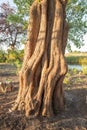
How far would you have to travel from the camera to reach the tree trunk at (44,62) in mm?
6539

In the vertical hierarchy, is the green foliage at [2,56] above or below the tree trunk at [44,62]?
below

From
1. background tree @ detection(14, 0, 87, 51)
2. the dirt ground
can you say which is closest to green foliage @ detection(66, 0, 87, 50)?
background tree @ detection(14, 0, 87, 51)

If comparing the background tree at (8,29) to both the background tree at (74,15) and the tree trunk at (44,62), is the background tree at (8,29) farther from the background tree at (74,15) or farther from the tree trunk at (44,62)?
the tree trunk at (44,62)

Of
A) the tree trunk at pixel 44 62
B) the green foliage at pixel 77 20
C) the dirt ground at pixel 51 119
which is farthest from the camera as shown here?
the green foliage at pixel 77 20

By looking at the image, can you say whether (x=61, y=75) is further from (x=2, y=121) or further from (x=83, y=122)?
(x=2, y=121)

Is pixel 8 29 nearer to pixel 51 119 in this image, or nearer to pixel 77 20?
pixel 77 20

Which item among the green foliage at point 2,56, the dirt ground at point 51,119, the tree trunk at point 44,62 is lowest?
the green foliage at point 2,56

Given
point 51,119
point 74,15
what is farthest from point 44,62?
point 74,15

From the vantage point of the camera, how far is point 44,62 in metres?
6.73

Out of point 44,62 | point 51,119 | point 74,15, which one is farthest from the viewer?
point 74,15

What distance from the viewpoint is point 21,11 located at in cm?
2366

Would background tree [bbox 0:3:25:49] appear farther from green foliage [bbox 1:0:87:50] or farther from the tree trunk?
the tree trunk

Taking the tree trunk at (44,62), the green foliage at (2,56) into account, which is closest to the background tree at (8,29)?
the green foliage at (2,56)

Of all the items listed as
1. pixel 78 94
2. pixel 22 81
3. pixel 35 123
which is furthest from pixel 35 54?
pixel 78 94
